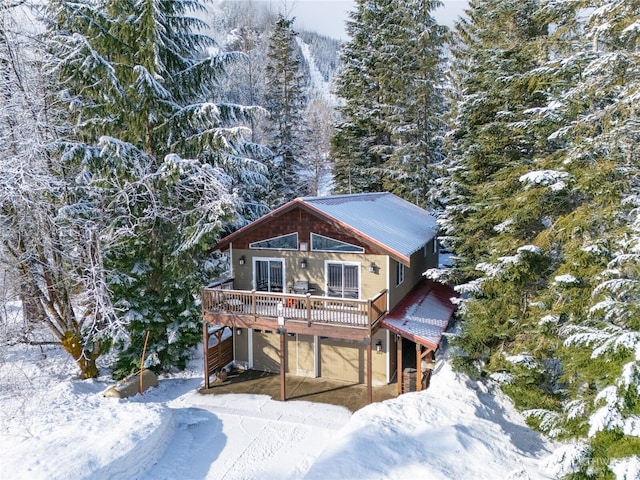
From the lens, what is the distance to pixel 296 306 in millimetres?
12984

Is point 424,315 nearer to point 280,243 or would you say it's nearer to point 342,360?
point 342,360

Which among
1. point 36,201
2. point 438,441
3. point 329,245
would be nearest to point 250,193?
point 329,245

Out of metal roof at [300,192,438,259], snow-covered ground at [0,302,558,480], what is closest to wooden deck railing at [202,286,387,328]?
metal roof at [300,192,438,259]

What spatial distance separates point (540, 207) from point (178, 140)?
11.6 meters

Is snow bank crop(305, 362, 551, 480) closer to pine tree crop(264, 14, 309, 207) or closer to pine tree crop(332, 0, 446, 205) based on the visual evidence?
pine tree crop(332, 0, 446, 205)

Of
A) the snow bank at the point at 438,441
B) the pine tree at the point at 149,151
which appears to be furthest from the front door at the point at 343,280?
the pine tree at the point at 149,151

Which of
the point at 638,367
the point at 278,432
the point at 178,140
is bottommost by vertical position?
the point at 278,432

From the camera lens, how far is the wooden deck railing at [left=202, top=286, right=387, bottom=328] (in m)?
12.1

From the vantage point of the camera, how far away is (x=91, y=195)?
529 inches

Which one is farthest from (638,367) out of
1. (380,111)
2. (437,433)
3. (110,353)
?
(380,111)

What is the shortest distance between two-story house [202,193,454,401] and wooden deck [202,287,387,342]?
1.2 inches

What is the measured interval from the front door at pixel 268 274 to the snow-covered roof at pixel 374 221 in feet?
4.27

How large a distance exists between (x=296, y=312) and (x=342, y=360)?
271 cm

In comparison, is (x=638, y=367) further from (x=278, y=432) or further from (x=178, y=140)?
(x=178, y=140)
